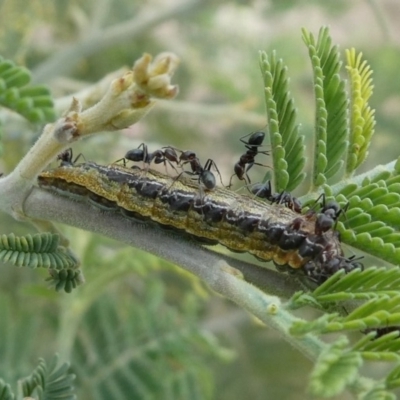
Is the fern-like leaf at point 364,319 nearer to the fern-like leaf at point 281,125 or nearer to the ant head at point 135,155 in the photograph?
the fern-like leaf at point 281,125

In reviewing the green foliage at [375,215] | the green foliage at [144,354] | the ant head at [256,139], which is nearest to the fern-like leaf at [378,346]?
the green foliage at [375,215]

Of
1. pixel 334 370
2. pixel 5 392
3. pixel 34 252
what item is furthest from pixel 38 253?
pixel 334 370

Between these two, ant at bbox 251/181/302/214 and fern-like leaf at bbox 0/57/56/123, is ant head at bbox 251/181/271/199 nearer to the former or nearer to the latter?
ant at bbox 251/181/302/214

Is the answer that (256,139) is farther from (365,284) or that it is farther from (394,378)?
(394,378)

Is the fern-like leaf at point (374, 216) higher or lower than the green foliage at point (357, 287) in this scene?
higher

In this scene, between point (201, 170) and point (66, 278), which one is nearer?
point (66, 278)
